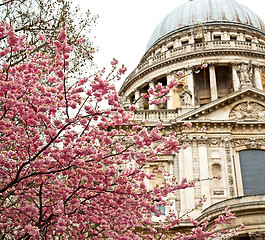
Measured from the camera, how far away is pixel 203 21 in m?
45.0

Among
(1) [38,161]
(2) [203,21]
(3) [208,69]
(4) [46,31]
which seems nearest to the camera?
(1) [38,161]

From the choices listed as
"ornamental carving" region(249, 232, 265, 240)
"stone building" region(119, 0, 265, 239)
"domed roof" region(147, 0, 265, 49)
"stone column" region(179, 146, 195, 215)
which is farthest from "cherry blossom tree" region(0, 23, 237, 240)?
"domed roof" region(147, 0, 265, 49)

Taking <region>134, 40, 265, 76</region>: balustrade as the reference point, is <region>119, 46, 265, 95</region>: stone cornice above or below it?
below

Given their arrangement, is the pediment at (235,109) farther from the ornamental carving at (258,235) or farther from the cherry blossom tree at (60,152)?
the cherry blossom tree at (60,152)

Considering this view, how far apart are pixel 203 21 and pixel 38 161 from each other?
4098cm

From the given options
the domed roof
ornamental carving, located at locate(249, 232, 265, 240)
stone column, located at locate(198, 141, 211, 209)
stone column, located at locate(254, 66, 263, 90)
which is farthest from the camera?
the domed roof

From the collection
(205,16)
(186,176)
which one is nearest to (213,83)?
(205,16)

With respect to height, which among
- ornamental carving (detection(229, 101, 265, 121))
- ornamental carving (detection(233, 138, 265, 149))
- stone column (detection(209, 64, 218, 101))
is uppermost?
stone column (detection(209, 64, 218, 101))

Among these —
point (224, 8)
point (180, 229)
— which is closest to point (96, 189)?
point (180, 229)

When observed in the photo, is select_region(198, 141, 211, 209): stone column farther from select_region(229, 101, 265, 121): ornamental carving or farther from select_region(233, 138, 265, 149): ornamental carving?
select_region(229, 101, 265, 121): ornamental carving

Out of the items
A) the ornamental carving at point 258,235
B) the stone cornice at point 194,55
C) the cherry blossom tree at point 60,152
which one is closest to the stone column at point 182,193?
the ornamental carving at point 258,235

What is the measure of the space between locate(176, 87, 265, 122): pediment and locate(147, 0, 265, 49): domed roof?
2311 cm

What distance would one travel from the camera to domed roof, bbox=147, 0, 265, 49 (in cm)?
4553

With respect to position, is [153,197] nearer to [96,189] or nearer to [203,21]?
[96,189]
